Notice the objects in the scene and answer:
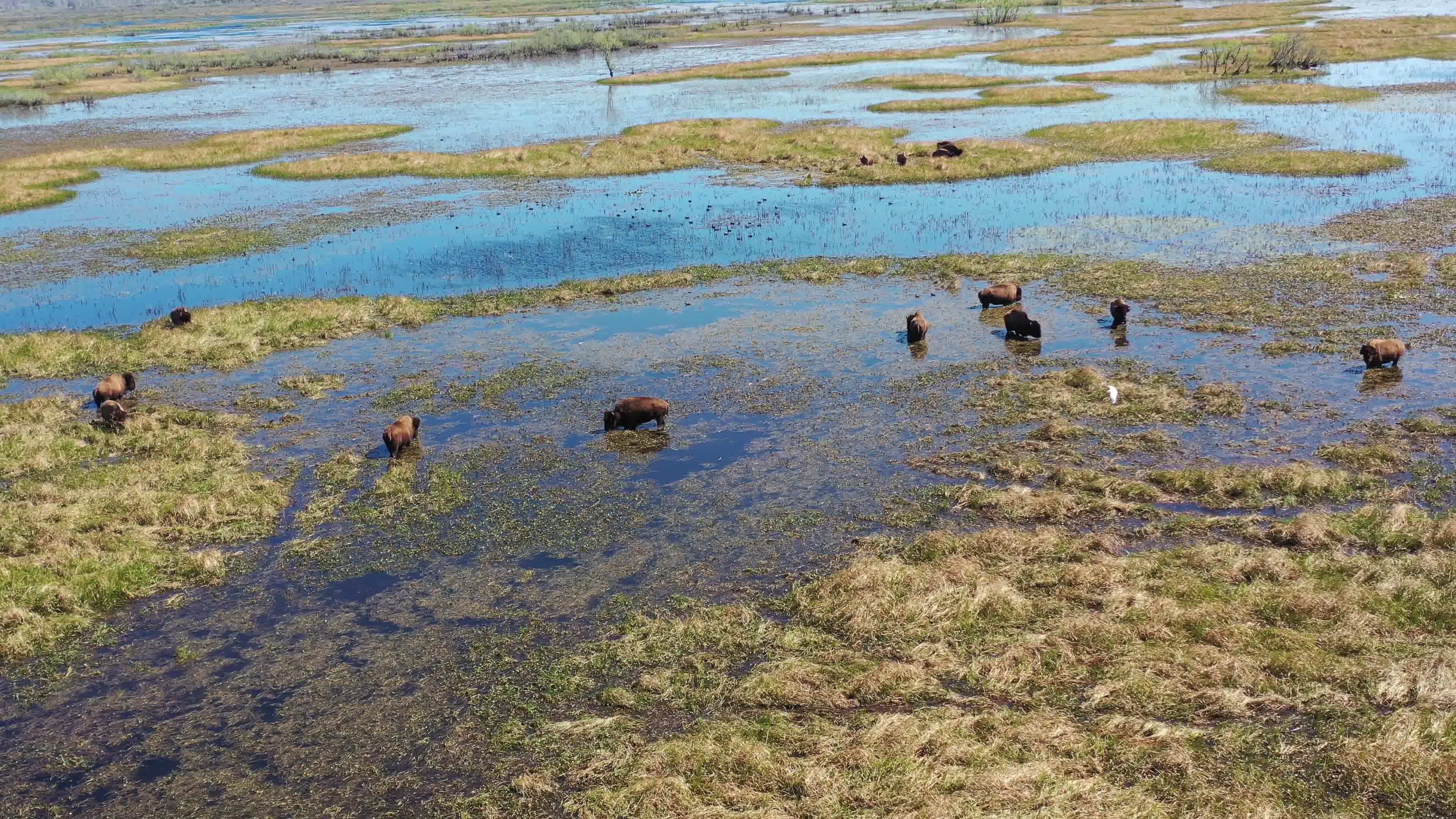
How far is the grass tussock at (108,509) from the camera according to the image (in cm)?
1373

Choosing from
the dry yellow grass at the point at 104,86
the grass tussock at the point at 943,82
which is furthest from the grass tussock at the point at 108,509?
the dry yellow grass at the point at 104,86

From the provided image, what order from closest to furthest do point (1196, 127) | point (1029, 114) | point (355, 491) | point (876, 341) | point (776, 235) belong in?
point (355, 491) < point (876, 341) < point (776, 235) < point (1196, 127) < point (1029, 114)

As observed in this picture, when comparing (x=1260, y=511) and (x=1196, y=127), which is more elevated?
(x=1196, y=127)

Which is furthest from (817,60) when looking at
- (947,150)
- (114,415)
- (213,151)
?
(114,415)

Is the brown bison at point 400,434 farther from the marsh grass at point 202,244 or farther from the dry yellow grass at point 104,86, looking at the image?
the dry yellow grass at point 104,86

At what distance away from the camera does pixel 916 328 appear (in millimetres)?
23031

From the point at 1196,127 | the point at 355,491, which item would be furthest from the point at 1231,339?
the point at 1196,127

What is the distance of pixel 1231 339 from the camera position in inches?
871

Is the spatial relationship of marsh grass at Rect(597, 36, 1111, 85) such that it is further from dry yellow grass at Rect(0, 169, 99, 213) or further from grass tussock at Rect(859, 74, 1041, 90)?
dry yellow grass at Rect(0, 169, 99, 213)

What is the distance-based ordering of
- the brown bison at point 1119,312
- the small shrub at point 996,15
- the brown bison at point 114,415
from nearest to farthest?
the brown bison at point 114,415 → the brown bison at point 1119,312 → the small shrub at point 996,15

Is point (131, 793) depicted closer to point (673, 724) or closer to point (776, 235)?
point (673, 724)

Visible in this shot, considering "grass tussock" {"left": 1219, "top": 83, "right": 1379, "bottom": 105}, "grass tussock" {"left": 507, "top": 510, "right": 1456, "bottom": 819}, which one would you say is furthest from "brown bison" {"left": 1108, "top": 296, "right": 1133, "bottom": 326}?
"grass tussock" {"left": 1219, "top": 83, "right": 1379, "bottom": 105}

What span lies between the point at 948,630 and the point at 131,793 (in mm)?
8758

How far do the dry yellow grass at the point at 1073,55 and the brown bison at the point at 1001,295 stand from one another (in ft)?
195
